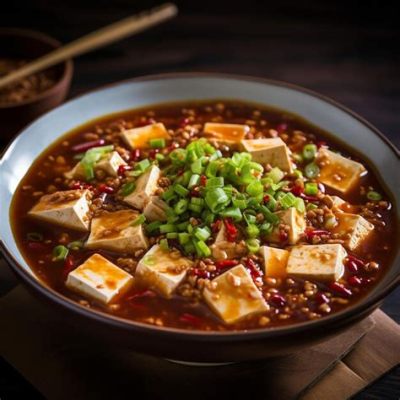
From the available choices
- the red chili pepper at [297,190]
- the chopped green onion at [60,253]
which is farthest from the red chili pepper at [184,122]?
the chopped green onion at [60,253]

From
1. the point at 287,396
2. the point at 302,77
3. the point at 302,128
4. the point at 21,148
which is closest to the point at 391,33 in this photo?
the point at 302,77

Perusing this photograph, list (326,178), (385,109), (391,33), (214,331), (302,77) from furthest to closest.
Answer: (391,33) → (302,77) → (385,109) → (326,178) → (214,331)

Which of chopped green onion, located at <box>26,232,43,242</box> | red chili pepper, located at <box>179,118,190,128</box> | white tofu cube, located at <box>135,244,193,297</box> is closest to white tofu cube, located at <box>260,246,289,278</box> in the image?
white tofu cube, located at <box>135,244,193,297</box>

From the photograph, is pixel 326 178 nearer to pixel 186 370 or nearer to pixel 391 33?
pixel 186 370

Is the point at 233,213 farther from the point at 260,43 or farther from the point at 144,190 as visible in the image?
the point at 260,43

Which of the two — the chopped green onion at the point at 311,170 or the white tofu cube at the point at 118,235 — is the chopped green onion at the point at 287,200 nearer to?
the chopped green onion at the point at 311,170

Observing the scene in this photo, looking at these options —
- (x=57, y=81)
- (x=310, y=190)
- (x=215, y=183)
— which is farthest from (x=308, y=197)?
(x=57, y=81)
